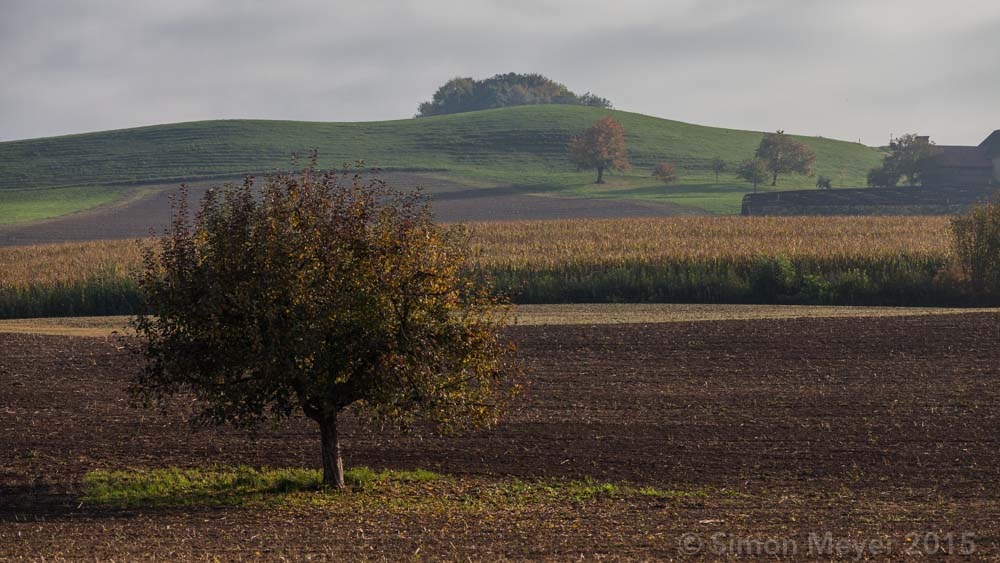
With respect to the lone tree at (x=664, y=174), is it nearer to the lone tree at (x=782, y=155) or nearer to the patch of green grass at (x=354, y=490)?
the lone tree at (x=782, y=155)

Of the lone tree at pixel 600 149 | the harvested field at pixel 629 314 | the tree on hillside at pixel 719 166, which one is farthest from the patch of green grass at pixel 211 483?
the tree on hillside at pixel 719 166

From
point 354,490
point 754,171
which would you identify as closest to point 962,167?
point 754,171

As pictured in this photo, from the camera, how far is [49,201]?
91625 millimetres

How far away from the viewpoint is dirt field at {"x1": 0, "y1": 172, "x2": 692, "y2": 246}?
7219 centimetres

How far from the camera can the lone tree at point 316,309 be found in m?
14.1

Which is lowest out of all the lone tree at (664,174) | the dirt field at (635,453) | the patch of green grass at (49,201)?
the dirt field at (635,453)

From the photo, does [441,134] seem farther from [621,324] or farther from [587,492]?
[587,492]

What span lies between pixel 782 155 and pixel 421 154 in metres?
40.5

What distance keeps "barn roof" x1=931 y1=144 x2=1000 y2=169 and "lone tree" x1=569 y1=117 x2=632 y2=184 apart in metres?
31.0

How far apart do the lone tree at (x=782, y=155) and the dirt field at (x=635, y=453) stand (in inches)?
3065

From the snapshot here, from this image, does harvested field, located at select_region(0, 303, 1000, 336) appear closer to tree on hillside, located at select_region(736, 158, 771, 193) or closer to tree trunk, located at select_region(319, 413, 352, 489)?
tree trunk, located at select_region(319, 413, 352, 489)

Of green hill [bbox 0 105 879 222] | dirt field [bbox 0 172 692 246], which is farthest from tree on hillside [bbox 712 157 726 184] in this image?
dirt field [bbox 0 172 692 246]

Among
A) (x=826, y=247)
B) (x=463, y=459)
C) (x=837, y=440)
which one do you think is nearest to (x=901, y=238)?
(x=826, y=247)

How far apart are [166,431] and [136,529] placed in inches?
257
